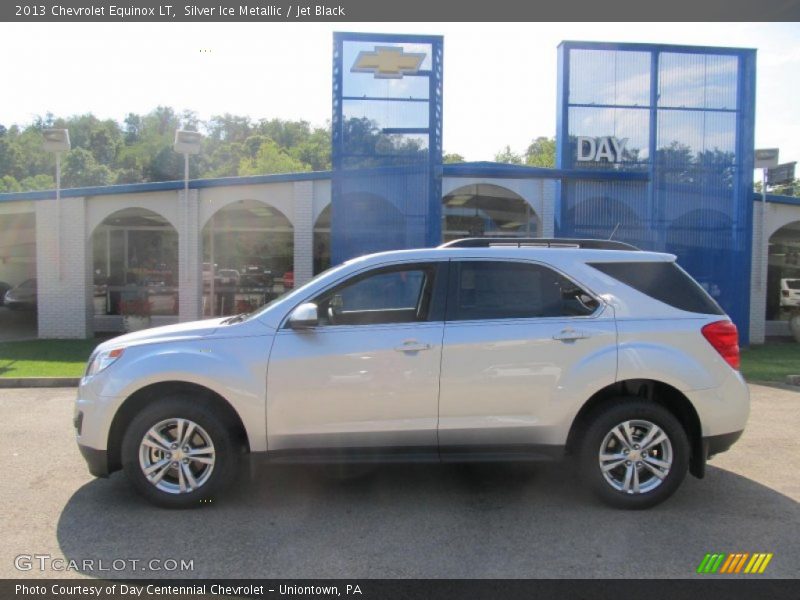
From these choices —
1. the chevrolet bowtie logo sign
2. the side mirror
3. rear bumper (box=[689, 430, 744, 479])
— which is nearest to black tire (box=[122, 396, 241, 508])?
the side mirror

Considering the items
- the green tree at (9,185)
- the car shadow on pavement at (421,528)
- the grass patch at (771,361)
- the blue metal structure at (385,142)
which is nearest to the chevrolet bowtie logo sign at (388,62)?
the blue metal structure at (385,142)

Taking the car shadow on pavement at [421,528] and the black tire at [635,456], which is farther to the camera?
the black tire at [635,456]

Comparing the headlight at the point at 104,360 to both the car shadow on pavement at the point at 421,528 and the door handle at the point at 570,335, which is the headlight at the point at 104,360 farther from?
the door handle at the point at 570,335

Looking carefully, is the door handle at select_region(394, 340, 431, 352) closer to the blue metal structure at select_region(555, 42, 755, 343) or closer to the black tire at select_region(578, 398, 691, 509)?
the black tire at select_region(578, 398, 691, 509)

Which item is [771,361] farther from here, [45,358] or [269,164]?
[269,164]

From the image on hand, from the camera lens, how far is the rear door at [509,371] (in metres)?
4.57

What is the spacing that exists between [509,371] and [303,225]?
11047mm

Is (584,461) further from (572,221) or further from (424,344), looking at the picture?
(572,221)

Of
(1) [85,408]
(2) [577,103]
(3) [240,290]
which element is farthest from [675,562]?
(3) [240,290]

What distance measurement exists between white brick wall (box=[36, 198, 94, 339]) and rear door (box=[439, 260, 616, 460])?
13075 mm

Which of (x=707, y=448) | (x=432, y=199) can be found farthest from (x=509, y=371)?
(x=432, y=199)

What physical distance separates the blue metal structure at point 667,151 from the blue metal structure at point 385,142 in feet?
9.48

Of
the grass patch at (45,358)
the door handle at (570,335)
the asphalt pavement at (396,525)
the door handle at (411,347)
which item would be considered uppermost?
the door handle at (570,335)

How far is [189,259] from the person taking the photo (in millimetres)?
15000
